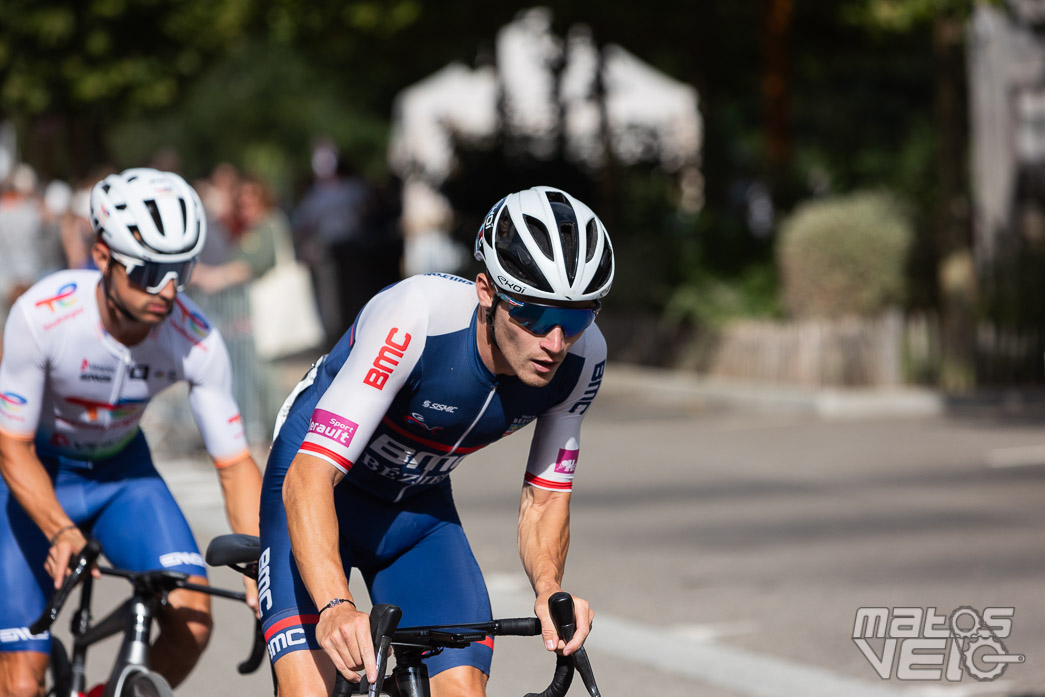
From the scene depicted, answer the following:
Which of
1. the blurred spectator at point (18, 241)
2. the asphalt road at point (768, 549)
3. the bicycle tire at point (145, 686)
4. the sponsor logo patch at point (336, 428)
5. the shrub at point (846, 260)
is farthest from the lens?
the blurred spectator at point (18, 241)

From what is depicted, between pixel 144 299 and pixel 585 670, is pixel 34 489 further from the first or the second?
pixel 585 670

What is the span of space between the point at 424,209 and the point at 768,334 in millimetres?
39422

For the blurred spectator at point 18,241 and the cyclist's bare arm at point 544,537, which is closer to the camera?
the cyclist's bare arm at point 544,537

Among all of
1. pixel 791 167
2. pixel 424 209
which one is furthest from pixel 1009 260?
pixel 424 209

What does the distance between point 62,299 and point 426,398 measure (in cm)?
167

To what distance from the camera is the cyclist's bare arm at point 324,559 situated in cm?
329

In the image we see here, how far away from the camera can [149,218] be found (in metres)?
4.85

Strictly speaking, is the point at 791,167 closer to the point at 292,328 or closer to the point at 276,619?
the point at 292,328

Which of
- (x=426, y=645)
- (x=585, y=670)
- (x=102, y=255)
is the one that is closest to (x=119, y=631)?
(x=102, y=255)

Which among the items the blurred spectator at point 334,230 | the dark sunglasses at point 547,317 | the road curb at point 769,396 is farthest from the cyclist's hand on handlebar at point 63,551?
the blurred spectator at point 334,230

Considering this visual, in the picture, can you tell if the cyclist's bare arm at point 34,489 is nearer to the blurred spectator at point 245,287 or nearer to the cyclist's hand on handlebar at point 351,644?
the cyclist's hand on handlebar at point 351,644

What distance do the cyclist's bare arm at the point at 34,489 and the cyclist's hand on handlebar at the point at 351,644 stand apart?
5.07 feet

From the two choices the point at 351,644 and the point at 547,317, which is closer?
the point at 351,644

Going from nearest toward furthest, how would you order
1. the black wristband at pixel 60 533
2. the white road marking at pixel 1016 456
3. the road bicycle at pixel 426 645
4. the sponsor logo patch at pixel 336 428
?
1. the road bicycle at pixel 426 645
2. the sponsor logo patch at pixel 336 428
3. the black wristband at pixel 60 533
4. the white road marking at pixel 1016 456
